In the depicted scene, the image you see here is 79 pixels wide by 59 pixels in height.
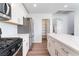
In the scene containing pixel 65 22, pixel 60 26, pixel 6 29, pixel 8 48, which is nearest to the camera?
pixel 8 48

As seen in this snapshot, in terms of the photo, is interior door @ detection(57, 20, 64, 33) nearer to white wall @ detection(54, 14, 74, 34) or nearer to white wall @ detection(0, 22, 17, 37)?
white wall @ detection(54, 14, 74, 34)

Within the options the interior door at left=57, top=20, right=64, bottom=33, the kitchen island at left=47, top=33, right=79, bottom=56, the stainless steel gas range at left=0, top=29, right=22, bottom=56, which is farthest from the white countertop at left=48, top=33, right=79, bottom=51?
the interior door at left=57, top=20, right=64, bottom=33

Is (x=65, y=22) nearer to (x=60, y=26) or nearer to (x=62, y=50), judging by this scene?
(x=60, y=26)

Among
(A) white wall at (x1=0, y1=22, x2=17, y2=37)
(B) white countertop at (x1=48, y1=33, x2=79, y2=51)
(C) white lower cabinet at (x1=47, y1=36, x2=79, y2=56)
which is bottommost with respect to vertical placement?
(C) white lower cabinet at (x1=47, y1=36, x2=79, y2=56)

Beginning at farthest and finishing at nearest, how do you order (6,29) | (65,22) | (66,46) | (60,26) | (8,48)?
1. (65,22)
2. (60,26)
3. (6,29)
4. (66,46)
5. (8,48)

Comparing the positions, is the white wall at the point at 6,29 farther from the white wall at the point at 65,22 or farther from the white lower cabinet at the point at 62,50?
the white wall at the point at 65,22

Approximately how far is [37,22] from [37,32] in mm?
669

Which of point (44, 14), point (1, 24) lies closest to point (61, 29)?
point (44, 14)

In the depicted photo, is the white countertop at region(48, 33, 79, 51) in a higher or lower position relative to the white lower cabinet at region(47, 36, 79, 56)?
higher

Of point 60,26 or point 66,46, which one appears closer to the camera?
point 66,46

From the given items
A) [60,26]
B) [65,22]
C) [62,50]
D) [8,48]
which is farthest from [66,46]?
[65,22]

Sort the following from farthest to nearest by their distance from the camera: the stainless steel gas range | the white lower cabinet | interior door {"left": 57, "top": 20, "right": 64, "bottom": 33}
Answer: interior door {"left": 57, "top": 20, "right": 64, "bottom": 33} < the white lower cabinet < the stainless steel gas range

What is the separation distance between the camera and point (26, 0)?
2.17 feet

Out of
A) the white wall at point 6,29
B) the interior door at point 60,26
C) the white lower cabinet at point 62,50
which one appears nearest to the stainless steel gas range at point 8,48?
the white lower cabinet at point 62,50
